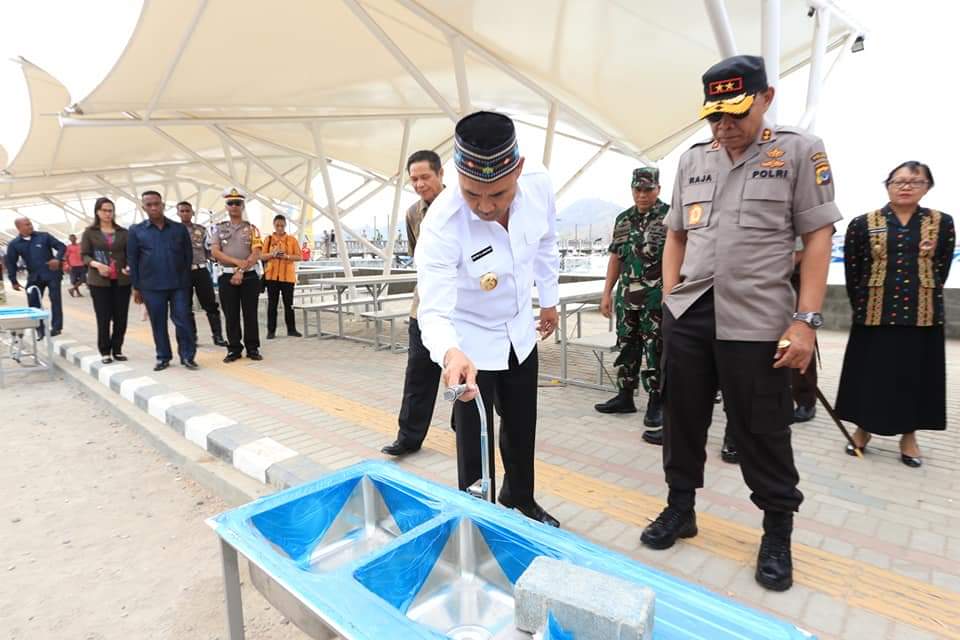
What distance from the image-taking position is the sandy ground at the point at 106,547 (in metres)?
2.26

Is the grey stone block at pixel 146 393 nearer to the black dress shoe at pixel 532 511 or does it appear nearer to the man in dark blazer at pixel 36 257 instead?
the black dress shoe at pixel 532 511

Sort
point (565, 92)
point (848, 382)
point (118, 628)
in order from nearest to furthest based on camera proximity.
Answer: point (118, 628)
point (848, 382)
point (565, 92)

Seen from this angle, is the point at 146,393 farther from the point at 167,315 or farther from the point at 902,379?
the point at 902,379

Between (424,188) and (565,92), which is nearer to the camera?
(424,188)

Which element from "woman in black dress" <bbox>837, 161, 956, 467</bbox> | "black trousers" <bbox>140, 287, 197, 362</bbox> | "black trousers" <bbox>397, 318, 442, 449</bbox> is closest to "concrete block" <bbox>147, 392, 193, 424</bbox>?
"black trousers" <bbox>140, 287, 197, 362</bbox>

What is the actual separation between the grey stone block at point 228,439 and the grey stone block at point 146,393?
1307 mm

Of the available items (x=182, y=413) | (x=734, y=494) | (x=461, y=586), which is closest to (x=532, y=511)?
(x=461, y=586)

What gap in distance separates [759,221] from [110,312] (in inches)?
271

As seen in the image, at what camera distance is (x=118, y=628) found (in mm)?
2225

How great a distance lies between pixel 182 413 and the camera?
443cm

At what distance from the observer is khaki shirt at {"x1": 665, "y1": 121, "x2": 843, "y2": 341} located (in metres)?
1.90

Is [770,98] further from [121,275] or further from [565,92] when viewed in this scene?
[565,92]

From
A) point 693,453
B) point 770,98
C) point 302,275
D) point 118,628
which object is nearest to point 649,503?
point 693,453

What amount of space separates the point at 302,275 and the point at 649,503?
15237mm
